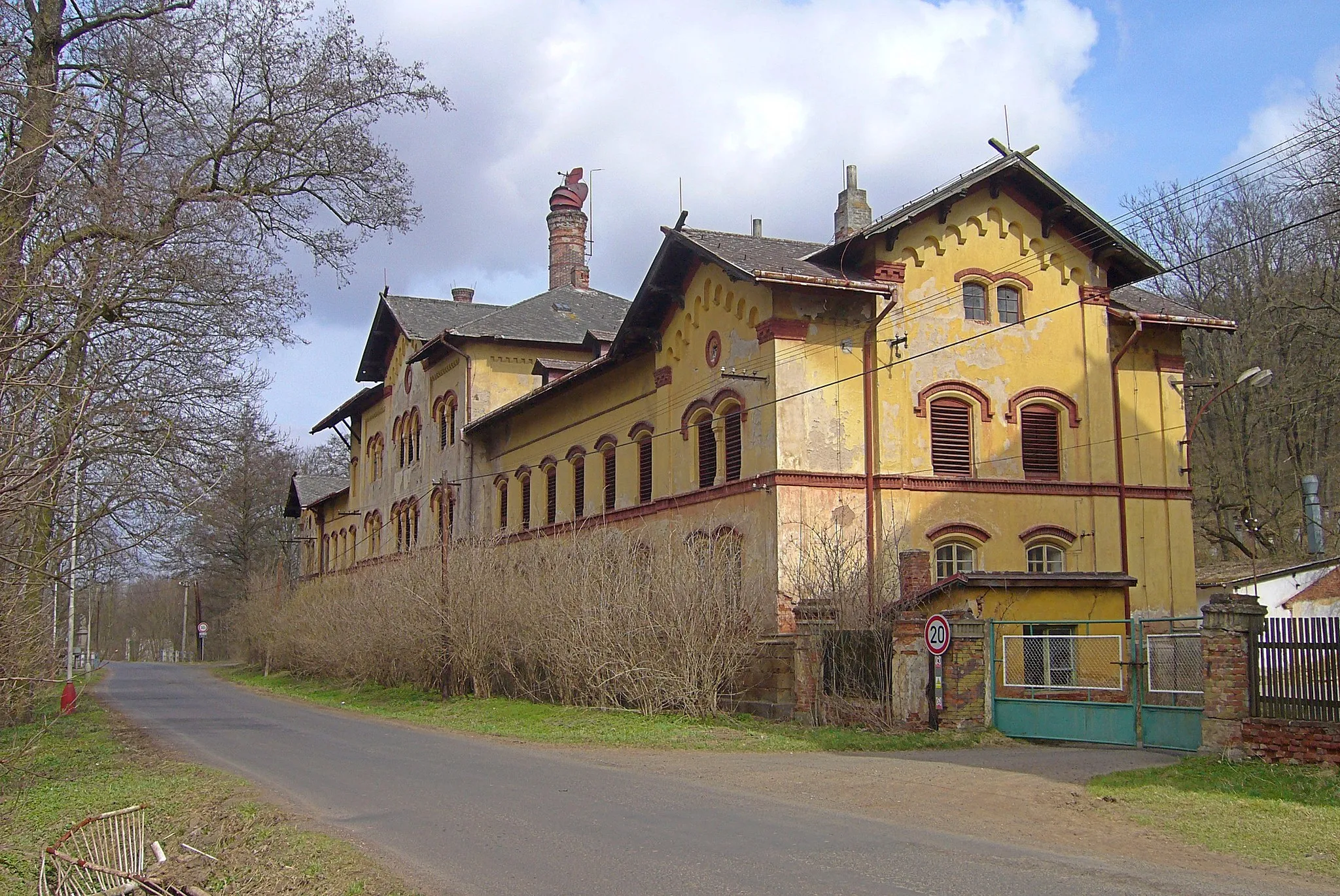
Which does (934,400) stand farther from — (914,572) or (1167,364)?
(1167,364)

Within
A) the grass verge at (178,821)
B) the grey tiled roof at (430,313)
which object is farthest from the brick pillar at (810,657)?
the grey tiled roof at (430,313)

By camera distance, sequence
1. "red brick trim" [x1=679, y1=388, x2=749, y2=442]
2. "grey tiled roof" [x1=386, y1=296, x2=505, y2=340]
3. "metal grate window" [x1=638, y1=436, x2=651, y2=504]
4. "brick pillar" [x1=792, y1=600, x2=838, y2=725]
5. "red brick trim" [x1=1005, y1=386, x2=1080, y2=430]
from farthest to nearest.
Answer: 1. "grey tiled roof" [x1=386, y1=296, x2=505, y2=340]
2. "metal grate window" [x1=638, y1=436, x2=651, y2=504]
3. "red brick trim" [x1=1005, y1=386, x2=1080, y2=430]
4. "red brick trim" [x1=679, y1=388, x2=749, y2=442]
5. "brick pillar" [x1=792, y1=600, x2=838, y2=725]

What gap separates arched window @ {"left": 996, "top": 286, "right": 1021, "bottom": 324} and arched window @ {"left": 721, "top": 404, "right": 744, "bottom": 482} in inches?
225

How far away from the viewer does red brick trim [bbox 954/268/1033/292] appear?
25.3 metres

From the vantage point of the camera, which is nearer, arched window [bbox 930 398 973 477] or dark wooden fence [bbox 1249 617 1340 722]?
dark wooden fence [bbox 1249 617 1340 722]

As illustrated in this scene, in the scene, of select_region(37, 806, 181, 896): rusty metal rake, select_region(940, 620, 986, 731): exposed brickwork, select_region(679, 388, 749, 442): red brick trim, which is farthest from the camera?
select_region(679, 388, 749, 442): red brick trim

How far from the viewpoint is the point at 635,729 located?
20.1 meters

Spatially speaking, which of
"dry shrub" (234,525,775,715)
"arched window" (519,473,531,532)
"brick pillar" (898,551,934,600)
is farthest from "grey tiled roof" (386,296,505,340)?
"brick pillar" (898,551,934,600)

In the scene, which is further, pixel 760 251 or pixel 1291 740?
pixel 760 251

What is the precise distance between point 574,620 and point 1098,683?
9291 mm

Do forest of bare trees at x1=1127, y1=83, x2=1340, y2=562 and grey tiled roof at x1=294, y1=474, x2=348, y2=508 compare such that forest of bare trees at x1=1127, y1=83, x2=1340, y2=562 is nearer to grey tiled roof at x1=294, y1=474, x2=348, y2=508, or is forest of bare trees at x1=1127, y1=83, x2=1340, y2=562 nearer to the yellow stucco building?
the yellow stucco building

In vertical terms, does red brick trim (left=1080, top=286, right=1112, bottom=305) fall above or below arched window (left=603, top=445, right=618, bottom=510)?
above

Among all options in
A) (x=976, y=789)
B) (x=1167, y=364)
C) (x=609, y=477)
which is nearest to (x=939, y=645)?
(x=976, y=789)

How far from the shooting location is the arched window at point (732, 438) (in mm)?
25062
